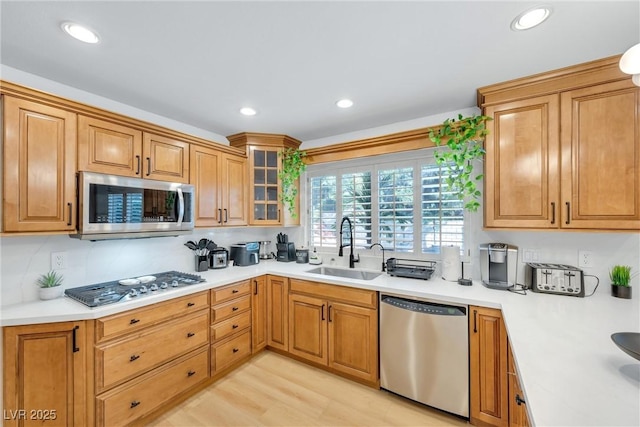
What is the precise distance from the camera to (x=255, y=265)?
3107 millimetres

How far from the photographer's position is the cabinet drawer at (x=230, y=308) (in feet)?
7.76

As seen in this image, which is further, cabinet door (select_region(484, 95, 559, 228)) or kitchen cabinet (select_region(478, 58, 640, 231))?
cabinet door (select_region(484, 95, 559, 228))

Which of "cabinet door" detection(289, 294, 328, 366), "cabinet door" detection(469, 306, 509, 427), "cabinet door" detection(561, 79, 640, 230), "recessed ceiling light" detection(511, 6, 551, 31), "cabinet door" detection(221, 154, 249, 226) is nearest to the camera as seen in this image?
"recessed ceiling light" detection(511, 6, 551, 31)

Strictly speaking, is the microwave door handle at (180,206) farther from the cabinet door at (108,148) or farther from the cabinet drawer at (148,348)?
the cabinet drawer at (148,348)

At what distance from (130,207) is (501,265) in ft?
9.59

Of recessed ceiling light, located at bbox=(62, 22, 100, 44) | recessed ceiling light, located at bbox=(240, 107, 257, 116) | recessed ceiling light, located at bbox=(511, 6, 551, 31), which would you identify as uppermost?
recessed ceiling light, located at bbox=(511, 6, 551, 31)

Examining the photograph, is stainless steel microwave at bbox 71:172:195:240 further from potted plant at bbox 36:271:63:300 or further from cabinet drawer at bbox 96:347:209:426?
cabinet drawer at bbox 96:347:209:426

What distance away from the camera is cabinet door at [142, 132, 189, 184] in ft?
7.28

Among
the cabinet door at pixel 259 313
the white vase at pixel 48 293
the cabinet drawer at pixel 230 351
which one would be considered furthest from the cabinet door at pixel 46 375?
the cabinet door at pixel 259 313

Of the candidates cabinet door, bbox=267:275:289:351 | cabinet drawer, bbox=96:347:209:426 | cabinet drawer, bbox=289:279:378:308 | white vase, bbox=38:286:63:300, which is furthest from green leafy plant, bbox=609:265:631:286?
white vase, bbox=38:286:63:300

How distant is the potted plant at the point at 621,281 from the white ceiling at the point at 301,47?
1395 mm

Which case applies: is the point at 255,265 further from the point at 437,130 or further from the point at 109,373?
the point at 437,130

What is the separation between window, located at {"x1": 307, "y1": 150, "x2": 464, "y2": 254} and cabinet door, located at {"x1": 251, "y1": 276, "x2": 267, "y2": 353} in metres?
0.88

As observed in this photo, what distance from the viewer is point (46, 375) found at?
155cm
